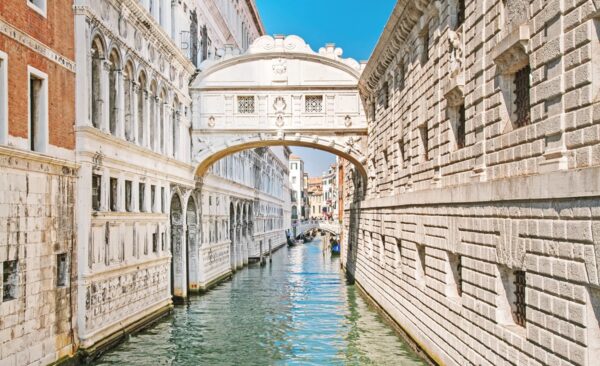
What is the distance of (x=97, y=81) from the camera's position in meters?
14.0

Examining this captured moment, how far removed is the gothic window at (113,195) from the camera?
14.8 metres

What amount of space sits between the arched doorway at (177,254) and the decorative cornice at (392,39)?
702 centimetres

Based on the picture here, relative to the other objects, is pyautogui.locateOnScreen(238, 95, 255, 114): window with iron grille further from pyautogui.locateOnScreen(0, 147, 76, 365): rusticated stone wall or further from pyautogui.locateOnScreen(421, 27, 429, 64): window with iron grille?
pyautogui.locateOnScreen(0, 147, 76, 365): rusticated stone wall

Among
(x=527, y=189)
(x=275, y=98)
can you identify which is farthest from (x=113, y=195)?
(x=527, y=189)

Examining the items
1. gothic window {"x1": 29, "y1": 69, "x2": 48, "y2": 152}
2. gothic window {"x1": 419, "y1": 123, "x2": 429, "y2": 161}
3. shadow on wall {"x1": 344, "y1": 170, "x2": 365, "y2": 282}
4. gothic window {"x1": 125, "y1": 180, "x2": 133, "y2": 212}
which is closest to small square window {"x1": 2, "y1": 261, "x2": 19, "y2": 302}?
gothic window {"x1": 29, "y1": 69, "x2": 48, "y2": 152}

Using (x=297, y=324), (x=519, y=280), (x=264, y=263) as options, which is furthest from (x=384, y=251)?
(x=264, y=263)

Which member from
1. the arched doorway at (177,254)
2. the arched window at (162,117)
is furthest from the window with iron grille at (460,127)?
the arched doorway at (177,254)

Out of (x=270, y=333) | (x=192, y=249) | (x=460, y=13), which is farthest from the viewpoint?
(x=192, y=249)

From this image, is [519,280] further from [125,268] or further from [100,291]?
[125,268]

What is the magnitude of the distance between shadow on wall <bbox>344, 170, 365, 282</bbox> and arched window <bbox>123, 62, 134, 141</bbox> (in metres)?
11.1

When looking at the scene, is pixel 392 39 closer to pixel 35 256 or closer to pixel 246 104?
pixel 246 104

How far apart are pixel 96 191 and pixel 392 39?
8082 mm

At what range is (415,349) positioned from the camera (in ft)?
45.2

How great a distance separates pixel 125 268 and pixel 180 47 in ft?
28.8
